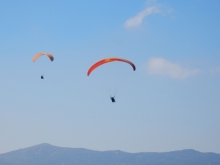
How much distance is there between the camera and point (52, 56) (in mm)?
52562

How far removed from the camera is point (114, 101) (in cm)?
4406

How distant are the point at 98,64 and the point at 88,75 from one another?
78.9 inches

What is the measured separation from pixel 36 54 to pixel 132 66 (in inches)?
693

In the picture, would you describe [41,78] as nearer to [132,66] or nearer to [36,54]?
[36,54]

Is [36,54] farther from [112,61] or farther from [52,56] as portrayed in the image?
[112,61]

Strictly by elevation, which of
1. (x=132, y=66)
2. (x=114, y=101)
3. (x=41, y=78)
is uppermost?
(x=41, y=78)

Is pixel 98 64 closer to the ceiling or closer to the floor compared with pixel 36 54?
closer to the floor

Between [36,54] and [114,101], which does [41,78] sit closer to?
[36,54]

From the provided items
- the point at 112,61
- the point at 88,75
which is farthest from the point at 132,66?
the point at 88,75

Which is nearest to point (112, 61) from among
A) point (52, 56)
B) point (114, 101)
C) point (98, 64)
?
point (98, 64)

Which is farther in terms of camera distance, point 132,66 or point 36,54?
point 36,54

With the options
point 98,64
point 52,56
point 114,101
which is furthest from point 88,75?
point 52,56

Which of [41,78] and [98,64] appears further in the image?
[41,78]

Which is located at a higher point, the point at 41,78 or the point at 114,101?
the point at 41,78
